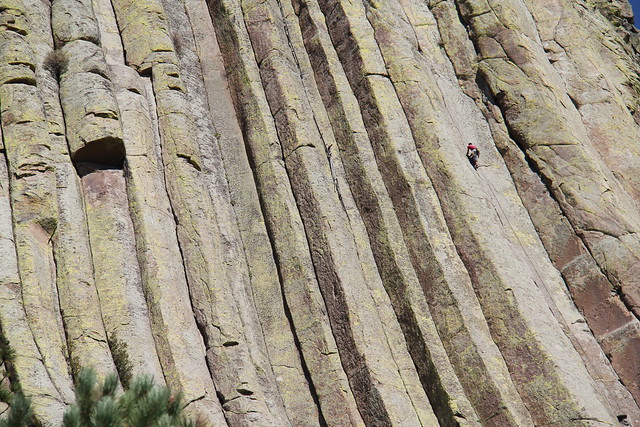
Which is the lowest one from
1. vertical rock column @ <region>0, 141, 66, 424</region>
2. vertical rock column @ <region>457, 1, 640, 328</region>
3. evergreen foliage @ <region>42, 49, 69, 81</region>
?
vertical rock column @ <region>0, 141, 66, 424</region>

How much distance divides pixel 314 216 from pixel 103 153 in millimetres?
4520

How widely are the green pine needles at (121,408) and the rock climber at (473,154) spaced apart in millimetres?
11682

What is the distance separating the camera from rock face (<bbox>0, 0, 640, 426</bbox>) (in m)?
15.2

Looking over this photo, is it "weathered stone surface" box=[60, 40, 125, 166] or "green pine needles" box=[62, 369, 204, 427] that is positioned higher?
"weathered stone surface" box=[60, 40, 125, 166]

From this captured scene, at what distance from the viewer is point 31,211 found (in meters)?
15.4

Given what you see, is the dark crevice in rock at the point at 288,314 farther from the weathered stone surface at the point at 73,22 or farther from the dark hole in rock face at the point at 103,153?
the weathered stone surface at the point at 73,22

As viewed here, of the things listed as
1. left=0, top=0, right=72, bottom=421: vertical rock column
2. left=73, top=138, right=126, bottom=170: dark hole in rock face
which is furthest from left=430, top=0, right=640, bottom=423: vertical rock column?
left=0, top=0, right=72, bottom=421: vertical rock column

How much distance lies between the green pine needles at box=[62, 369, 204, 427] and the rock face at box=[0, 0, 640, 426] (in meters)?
1.47

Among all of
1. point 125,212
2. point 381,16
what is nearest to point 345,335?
point 125,212

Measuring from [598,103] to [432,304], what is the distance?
30.4 ft

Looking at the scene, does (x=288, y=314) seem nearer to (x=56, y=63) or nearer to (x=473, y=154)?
(x=473, y=154)

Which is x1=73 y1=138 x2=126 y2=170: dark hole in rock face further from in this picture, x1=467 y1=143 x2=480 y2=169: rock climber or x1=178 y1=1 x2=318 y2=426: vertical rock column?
x1=467 y1=143 x2=480 y2=169: rock climber

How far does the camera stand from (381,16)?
884 inches

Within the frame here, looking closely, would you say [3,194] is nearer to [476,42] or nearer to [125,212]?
[125,212]
